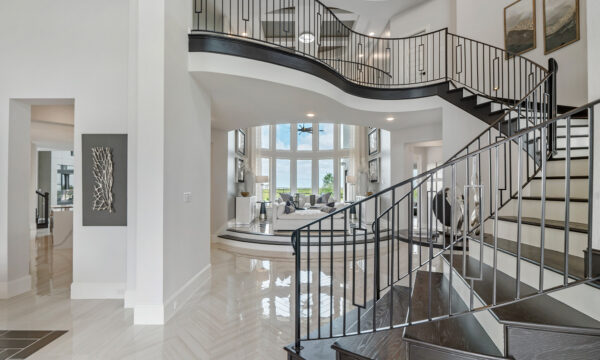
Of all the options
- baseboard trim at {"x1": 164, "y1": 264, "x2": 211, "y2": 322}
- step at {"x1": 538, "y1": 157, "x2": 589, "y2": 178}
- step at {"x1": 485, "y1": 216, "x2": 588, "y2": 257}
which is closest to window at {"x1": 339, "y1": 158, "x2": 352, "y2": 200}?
baseboard trim at {"x1": 164, "y1": 264, "x2": 211, "y2": 322}

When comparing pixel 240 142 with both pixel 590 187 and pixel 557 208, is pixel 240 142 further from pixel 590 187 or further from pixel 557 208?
pixel 590 187

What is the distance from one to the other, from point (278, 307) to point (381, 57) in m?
8.63

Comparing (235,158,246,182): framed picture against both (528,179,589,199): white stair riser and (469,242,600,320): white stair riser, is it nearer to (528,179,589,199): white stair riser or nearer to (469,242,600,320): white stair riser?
(528,179,589,199): white stair riser

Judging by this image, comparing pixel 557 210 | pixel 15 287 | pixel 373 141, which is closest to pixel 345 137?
pixel 373 141

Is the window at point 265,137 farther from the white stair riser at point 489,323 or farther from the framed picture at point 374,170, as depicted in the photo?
the white stair riser at point 489,323

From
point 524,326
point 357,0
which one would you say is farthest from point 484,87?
point 524,326

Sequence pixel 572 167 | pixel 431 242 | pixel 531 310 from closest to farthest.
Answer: pixel 531 310 → pixel 431 242 → pixel 572 167

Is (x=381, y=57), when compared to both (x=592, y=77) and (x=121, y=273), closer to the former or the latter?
(x=592, y=77)

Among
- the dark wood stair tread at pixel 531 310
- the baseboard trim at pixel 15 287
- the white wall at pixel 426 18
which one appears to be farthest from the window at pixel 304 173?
the dark wood stair tread at pixel 531 310

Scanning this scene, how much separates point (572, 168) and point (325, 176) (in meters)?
10.1

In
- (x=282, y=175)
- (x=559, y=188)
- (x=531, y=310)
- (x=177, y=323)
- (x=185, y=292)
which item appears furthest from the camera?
(x=282, y=175)

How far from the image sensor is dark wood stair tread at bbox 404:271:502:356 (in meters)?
1.71

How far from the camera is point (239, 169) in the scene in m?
9.27

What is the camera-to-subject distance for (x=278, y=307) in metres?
3.23
